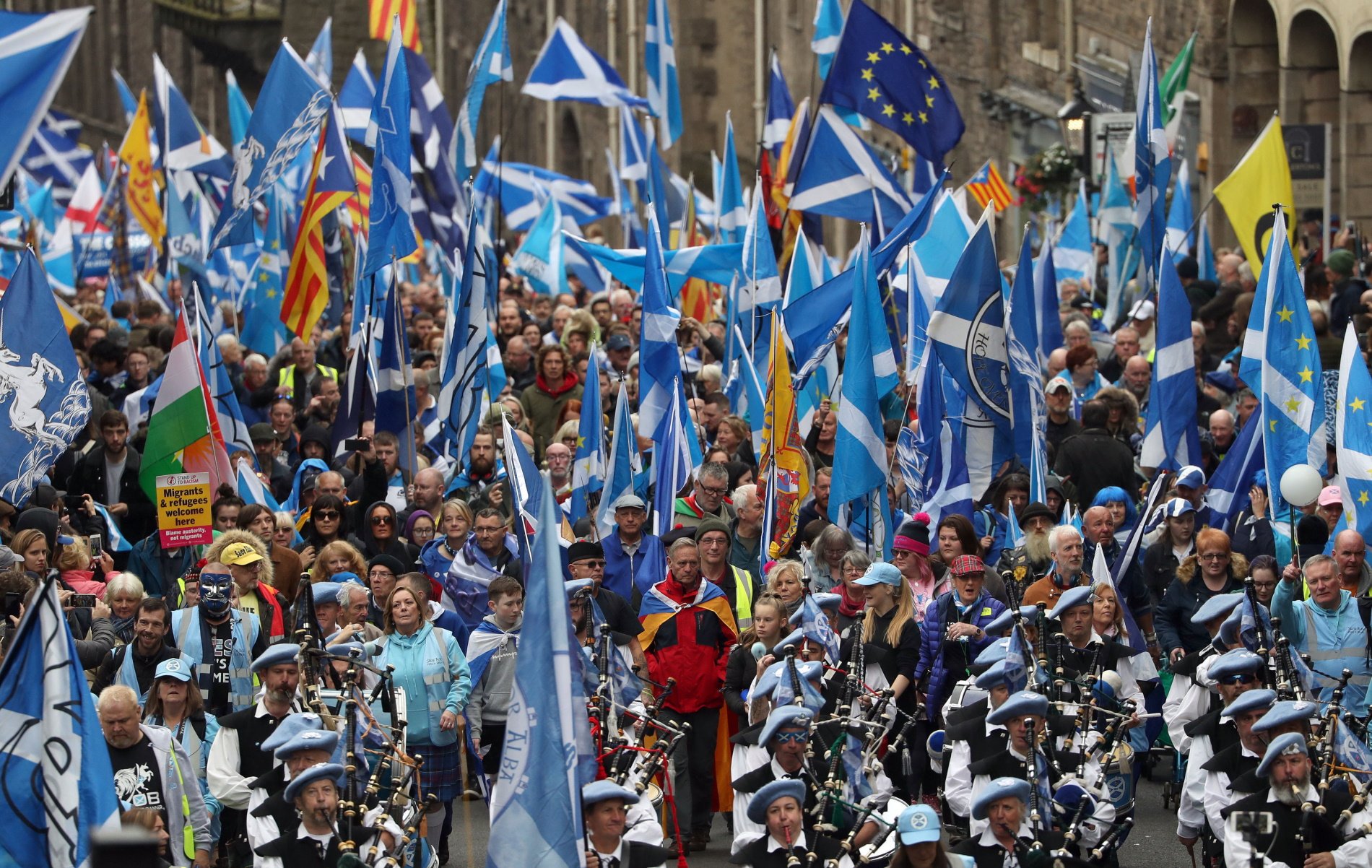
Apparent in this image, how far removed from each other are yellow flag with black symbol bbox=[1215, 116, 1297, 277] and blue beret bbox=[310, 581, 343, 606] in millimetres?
Answer: 9284

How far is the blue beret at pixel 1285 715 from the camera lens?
9531 mm

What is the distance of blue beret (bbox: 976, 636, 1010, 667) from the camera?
10617 millimetres

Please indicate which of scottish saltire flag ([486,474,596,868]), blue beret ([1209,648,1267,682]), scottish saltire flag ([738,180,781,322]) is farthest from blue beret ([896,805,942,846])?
scottish saltire flag ([738,180,781,322])

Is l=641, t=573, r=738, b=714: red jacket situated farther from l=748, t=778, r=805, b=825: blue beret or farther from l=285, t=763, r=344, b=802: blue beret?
l=285, t=763, r=344, b=802: blue beret

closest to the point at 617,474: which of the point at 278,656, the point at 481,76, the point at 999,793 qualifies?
the point at 278,656

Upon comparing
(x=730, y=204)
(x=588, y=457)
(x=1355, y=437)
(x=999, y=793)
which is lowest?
(x=999, y=793)

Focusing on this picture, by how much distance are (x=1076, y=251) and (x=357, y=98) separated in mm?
7306

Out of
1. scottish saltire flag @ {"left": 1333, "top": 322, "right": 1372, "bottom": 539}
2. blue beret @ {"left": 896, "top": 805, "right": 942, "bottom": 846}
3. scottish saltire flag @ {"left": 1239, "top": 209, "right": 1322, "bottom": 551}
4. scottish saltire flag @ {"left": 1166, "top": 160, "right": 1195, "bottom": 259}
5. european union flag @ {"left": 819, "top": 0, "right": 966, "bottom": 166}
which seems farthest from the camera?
scottish saltire flag @ {"left": 1166, "top": 160, "right": 1195, "bottom": 259}

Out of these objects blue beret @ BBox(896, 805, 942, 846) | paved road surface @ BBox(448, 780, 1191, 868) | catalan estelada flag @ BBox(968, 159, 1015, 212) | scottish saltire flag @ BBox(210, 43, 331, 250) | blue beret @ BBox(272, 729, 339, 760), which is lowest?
paved road surface @ BBox(448, 780, 1191, 868)

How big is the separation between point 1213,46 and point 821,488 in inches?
631

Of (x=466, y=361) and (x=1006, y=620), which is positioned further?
(x=466, y=361)

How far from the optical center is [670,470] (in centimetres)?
1410

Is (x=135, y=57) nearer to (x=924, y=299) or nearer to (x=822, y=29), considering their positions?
(x=822, y=29)

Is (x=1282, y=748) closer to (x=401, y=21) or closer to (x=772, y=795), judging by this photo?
(x=772, y=795)
